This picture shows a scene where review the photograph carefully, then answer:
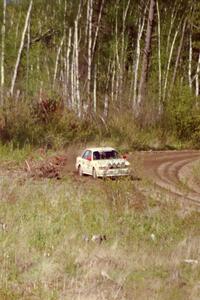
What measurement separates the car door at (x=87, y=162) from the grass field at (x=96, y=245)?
4.30m

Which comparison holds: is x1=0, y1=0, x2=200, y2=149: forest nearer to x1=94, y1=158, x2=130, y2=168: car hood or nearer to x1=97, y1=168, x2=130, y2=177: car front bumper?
x1=94, y1=158, x2=130, y2=168: car hood

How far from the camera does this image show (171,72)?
46.7 meters

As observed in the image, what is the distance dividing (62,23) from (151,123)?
41.4 feet

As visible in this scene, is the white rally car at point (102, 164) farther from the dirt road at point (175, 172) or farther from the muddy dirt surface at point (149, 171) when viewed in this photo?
the dirt road at point (175, 172)

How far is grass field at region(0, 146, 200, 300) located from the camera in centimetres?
741

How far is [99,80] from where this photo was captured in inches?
1875

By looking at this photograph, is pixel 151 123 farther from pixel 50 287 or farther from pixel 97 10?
pixel 50 287

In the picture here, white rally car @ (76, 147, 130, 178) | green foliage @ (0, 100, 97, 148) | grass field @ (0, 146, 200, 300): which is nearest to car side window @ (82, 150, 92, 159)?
white rally car @ (76, 147, 130, 178)

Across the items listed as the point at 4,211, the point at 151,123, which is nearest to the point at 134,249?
the point at 4,211

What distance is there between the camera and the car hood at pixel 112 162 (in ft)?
57.5

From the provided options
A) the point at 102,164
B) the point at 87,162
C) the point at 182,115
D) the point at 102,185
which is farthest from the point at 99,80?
the point at 102,185

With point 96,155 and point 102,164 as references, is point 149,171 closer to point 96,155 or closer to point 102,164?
point 96,155

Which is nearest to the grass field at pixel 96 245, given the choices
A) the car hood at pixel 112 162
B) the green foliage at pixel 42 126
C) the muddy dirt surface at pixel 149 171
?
the muddy dirt surface at pixel 149 171

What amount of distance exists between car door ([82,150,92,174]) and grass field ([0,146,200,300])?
4305 millimetres
